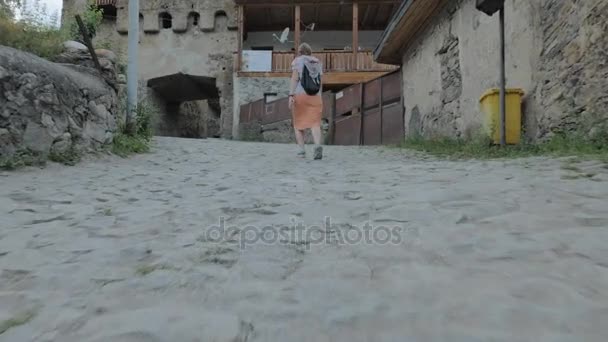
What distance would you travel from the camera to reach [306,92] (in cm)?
522

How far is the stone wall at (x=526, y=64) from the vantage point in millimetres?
3654

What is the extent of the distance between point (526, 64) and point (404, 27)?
3340 millimetres

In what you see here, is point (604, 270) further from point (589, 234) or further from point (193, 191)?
point (193, 191)

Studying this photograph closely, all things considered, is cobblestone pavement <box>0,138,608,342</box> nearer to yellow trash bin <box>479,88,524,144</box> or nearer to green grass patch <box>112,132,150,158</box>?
yellow trash bin <box>479,88,524,144</box>

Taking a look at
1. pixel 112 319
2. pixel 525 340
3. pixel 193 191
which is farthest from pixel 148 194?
pixel 525 340

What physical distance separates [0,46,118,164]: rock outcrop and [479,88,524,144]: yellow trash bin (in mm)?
4531

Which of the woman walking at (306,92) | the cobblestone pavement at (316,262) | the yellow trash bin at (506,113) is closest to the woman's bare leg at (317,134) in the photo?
the woman walking at (306,92)

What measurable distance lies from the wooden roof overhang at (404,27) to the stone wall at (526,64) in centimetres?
17

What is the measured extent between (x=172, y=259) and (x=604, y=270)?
5.03 ft

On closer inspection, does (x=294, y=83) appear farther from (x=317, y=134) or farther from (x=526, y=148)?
(x=526, y=148)

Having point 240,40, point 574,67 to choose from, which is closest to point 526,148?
point 574,67

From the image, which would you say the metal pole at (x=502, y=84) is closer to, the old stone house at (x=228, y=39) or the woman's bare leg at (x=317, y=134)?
the woman's bare leg at (x=317, y=134)

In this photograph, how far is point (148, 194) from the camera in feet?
10.2

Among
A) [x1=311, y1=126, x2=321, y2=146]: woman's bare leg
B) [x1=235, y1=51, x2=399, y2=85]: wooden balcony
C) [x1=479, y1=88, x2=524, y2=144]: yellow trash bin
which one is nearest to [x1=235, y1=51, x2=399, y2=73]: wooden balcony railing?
[x1=235, y1=51, x2=399, y2=85]: wooden balcony
